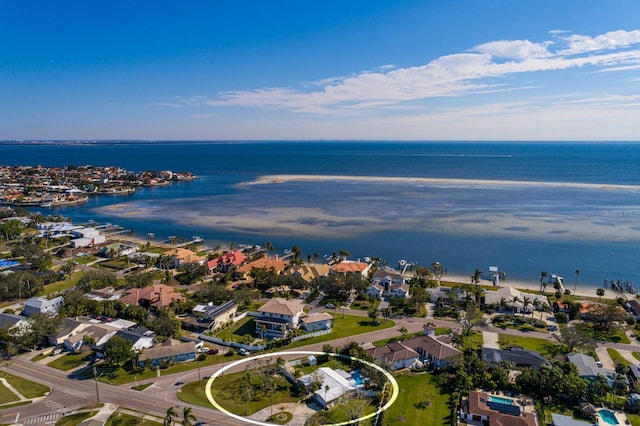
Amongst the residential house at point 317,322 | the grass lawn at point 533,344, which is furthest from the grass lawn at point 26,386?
the grass lawn at point 533,344

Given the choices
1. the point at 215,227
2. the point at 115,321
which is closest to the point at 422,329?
the point at 115,321

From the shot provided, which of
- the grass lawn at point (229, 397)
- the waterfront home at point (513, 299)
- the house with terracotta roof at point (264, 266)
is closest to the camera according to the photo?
the grass lawn at point (229, 397)

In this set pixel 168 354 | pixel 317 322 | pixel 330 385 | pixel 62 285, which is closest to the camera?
pixel 330 385

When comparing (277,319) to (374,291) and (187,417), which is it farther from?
(187,417)

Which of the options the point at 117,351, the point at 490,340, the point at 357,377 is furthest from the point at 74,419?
the point at 490,340

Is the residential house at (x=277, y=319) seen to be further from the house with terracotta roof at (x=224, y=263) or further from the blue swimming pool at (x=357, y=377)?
the house with terracotta roof at (x=224, y=263)

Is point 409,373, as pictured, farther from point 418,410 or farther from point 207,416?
point 207,416
